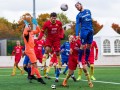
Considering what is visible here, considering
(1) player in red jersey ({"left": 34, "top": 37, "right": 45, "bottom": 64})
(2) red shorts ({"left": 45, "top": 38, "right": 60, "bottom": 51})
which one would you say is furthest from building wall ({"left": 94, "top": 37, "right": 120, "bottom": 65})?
(2) red shorts ({"left": 45, "top": 38, "right": 60, "bottom": 51})

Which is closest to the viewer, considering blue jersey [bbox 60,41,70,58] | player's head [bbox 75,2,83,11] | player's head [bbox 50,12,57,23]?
player's head [bbox 75,2,83,11]

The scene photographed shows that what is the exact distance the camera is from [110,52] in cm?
4500

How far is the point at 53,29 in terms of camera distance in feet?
44.7

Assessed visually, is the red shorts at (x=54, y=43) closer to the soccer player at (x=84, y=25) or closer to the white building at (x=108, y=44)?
the soccer player at (x=84, y=25)

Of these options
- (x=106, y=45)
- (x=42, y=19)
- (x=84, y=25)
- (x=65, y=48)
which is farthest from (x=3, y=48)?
(x=42, y=19)

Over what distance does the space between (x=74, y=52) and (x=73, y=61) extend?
1.02ft

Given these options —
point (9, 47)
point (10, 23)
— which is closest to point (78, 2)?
point (9, 47)

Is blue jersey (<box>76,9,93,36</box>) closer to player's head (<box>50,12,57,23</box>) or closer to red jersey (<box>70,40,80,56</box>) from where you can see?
red jersey (<box>70,40,80,56</box>)

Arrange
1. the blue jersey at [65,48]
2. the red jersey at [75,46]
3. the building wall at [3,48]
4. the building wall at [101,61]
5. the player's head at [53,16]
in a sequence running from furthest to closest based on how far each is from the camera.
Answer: the building wall at [3,48] → the building wall at [101,61] → the blue jersey at [65,48] → the red jersey at [75,46] → the player's head at [53,16]

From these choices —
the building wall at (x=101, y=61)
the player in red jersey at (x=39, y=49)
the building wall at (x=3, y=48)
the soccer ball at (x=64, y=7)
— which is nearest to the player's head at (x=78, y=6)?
the soccer ball at (x=64, y=7)

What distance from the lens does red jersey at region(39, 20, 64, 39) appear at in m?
13.5

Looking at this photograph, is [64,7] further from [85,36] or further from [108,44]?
[108,44]

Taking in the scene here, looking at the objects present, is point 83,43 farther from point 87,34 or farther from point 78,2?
point 78,2

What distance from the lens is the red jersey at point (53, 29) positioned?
1348 cm
